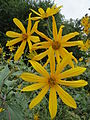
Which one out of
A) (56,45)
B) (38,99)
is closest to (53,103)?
(38,99)

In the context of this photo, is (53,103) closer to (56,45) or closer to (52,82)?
(52,82)

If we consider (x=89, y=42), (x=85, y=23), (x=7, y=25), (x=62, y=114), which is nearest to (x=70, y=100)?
(x=89, y=42)

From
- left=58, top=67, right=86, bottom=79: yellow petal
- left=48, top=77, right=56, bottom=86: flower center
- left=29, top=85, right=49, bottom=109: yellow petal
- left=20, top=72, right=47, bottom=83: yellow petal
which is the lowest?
left=29, top=85, right=49, bottom=109: yellow petal

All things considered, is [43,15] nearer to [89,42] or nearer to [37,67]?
[37,67]

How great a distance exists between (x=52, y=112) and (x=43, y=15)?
384mm

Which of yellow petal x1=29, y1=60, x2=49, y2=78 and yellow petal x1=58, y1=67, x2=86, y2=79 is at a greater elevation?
yellow petal x1=29, y1=60, x2=49, y2=78

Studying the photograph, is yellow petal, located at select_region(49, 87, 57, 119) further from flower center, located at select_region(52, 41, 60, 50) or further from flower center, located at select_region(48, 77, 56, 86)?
flower center, located at select_region(52, 41, 60, 50)

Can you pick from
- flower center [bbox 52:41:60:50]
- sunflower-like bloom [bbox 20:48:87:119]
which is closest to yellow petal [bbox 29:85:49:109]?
sunflower-like bloom [bbox 20:48:87:119]

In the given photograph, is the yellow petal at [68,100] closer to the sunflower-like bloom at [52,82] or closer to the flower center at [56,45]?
the sunflower-like bloom at [52,82]

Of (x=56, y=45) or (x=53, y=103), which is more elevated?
(x=56, y=45)

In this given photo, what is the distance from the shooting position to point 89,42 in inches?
54.3

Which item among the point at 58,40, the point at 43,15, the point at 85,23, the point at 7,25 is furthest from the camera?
the point at 7,25

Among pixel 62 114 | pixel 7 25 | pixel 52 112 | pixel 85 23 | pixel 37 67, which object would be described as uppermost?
pixel 7 25

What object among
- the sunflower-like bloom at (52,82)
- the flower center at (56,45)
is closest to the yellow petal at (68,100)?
the sunflower-like bloom at (52,82)
